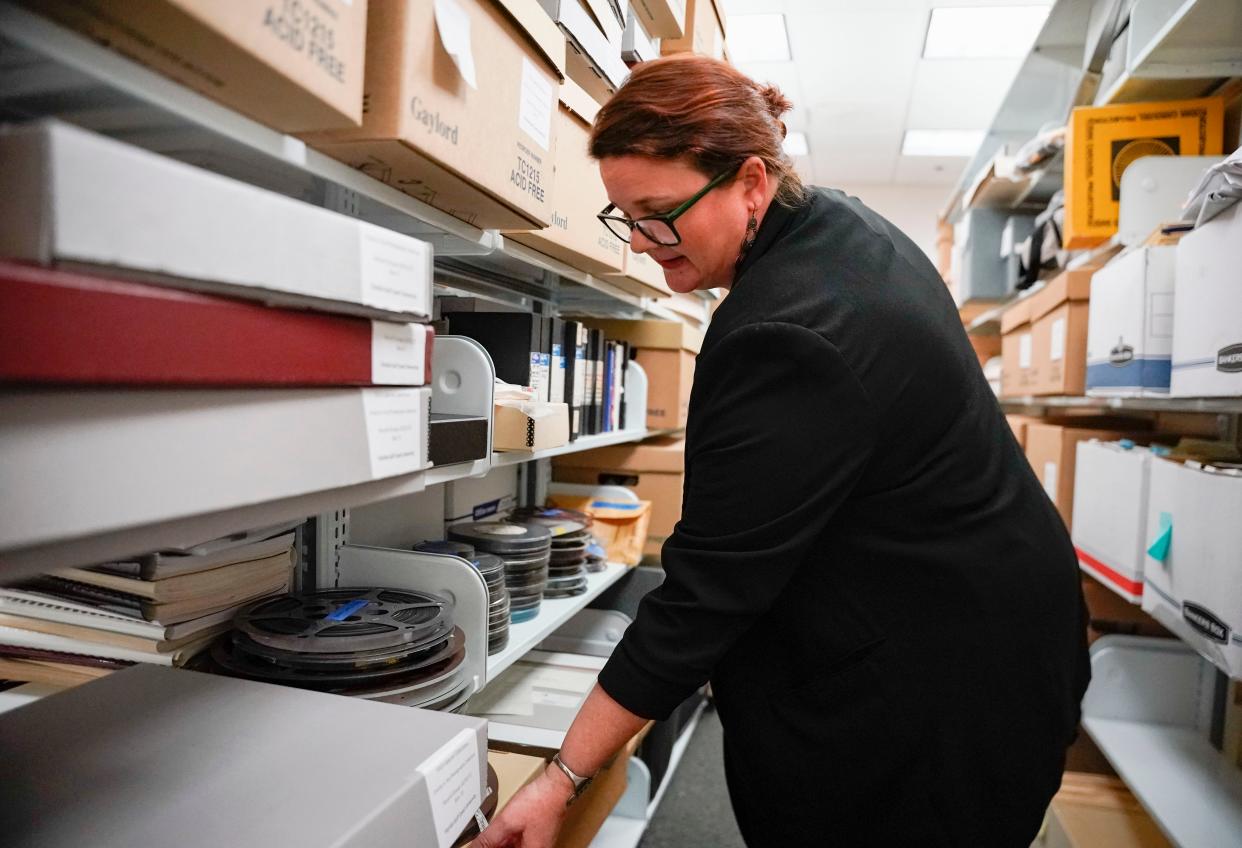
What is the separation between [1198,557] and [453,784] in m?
1.32

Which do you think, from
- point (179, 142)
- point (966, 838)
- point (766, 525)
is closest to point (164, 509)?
point (179, 142)

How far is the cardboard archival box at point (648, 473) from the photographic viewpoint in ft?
7.65

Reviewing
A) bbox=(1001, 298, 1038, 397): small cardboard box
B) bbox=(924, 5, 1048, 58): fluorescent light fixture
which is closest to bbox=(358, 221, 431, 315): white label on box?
bbox=(1001, 298, 1038, 397): small cardboard box

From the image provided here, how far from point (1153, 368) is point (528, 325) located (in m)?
1.35

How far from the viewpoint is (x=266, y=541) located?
1.15 meters

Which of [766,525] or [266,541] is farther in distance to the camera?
[266,541]

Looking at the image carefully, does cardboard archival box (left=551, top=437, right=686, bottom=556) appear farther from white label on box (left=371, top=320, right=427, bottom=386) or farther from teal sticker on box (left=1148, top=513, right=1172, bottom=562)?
white label on box (left=371, top=320, right=427, bottom=386)

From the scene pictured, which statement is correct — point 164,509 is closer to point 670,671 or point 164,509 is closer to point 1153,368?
point 670,671

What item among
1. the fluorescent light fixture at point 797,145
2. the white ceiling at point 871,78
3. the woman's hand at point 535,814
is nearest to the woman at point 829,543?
the woman's hand at point 535,814

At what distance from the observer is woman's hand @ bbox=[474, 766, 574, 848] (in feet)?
2.98

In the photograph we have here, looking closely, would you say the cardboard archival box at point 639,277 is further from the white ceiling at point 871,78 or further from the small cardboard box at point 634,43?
the white ceiling at point 871,78

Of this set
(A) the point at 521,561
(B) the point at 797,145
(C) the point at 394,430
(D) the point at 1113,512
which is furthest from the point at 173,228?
(B) the point at 797,145

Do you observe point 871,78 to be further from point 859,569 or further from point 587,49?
point 859,569

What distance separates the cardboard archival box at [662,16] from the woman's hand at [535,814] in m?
1.79
